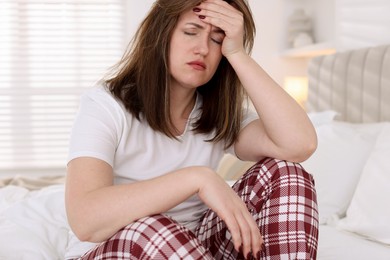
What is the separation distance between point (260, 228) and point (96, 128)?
465 mm

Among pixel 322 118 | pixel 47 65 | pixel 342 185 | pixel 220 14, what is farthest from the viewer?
pixel 47 65

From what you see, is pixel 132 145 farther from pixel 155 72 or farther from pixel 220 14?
pixel 220 14

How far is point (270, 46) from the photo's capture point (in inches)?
206

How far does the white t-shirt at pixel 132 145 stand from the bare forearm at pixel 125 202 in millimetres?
126

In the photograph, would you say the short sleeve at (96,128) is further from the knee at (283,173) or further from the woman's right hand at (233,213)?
the knee at (283,173)

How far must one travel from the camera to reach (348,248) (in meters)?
1.96

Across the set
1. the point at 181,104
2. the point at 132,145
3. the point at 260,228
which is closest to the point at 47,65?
the point at 181,104

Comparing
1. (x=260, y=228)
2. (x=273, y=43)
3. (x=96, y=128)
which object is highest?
(x=96, y=128)

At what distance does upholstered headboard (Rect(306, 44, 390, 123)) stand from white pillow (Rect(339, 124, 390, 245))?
1.69ft

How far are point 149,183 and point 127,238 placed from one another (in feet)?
0.43

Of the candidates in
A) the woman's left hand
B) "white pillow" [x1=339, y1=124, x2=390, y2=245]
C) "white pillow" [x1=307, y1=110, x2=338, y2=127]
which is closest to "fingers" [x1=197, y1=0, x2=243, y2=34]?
the woman's left hand

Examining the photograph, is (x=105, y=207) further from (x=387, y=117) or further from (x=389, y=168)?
(x=387, y=117)

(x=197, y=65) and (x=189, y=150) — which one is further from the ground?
(x=197, y=65)

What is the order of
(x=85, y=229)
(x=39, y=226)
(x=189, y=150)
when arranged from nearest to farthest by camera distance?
1. (x=85, y=229)
2. (x=189, y=150)
3. (x=39, y=226)
